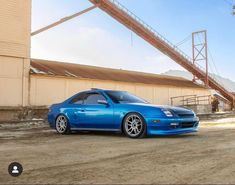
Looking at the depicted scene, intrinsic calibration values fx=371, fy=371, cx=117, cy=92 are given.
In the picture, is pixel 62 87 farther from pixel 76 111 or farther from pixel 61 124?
pixel 76 111

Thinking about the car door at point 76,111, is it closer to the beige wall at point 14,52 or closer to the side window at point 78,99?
the side window at point 78,99

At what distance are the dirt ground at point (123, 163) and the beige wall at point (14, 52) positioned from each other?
1553cm

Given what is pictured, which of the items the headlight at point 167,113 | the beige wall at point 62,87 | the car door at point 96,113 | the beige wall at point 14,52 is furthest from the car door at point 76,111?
the beige wall at point 62,87

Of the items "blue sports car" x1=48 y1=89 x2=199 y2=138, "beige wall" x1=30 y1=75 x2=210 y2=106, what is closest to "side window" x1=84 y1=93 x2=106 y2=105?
"blue sports car" x1=48 y1=89 x2=199 y2=138

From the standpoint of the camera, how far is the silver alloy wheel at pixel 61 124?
36.1 ft

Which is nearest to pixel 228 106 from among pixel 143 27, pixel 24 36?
Result: pixel 143 27

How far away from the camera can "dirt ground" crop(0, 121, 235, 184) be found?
14.5 ft

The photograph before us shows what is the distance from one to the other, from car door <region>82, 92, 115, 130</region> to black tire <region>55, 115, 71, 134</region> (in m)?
0.70

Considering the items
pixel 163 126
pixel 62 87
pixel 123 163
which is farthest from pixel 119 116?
pixel 62 87

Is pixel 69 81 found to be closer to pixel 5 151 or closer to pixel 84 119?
pixel 84 119

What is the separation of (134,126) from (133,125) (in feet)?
0.12

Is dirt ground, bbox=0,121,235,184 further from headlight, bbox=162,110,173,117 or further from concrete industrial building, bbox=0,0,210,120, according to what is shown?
concrete industrial building, bbox=0,0,210,120

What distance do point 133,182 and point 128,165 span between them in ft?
3.58

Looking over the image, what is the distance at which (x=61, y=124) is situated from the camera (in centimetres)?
1112
